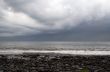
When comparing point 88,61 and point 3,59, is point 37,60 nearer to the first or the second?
point 3,59

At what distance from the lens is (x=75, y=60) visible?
434 inches

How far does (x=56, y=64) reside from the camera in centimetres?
1094

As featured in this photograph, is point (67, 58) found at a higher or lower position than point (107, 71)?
higher

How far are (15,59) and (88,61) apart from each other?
4274mm

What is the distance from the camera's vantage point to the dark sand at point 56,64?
10648 mm

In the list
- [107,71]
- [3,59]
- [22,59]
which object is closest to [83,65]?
[107,71]

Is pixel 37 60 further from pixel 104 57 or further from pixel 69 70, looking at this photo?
pixel 104 57

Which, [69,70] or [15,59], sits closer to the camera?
[69,70]

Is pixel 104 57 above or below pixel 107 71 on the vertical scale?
above

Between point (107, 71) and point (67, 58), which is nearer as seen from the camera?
point (107, 71)

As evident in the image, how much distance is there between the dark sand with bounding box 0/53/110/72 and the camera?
10648 mm

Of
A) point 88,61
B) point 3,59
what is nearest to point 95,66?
point 88,61

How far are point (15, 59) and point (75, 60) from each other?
3.54m

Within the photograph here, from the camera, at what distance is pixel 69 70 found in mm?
10641
